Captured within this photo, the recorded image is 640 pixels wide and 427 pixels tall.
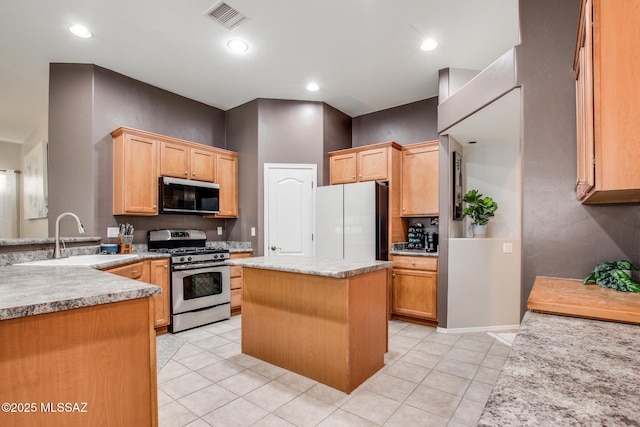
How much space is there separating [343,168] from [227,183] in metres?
1.74

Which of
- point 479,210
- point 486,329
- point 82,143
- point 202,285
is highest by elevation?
point 82,143

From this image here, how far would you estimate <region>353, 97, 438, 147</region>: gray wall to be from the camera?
4.38 m

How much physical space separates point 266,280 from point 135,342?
1.45m

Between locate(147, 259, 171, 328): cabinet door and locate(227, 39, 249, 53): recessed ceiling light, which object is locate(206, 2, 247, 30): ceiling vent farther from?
locate(147, 259, 171, 328): cabinet door

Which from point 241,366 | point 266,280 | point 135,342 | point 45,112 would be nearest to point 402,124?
point 266,280

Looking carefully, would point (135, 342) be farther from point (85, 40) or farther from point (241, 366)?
point (85, 40)

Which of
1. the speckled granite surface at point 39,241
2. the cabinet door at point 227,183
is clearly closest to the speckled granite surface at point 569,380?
the speckled granite surface at point 39,241

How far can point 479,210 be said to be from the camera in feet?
12.2

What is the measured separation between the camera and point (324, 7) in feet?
8.63

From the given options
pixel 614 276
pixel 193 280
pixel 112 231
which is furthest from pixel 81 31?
pixel 614 276

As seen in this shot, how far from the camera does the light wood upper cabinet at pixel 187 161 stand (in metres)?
3.85

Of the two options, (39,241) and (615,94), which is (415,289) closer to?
(615,94)

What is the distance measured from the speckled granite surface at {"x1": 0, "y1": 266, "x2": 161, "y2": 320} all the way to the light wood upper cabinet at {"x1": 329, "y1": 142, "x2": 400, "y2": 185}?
325cm

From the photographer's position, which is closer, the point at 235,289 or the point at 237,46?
the point at 237,46
